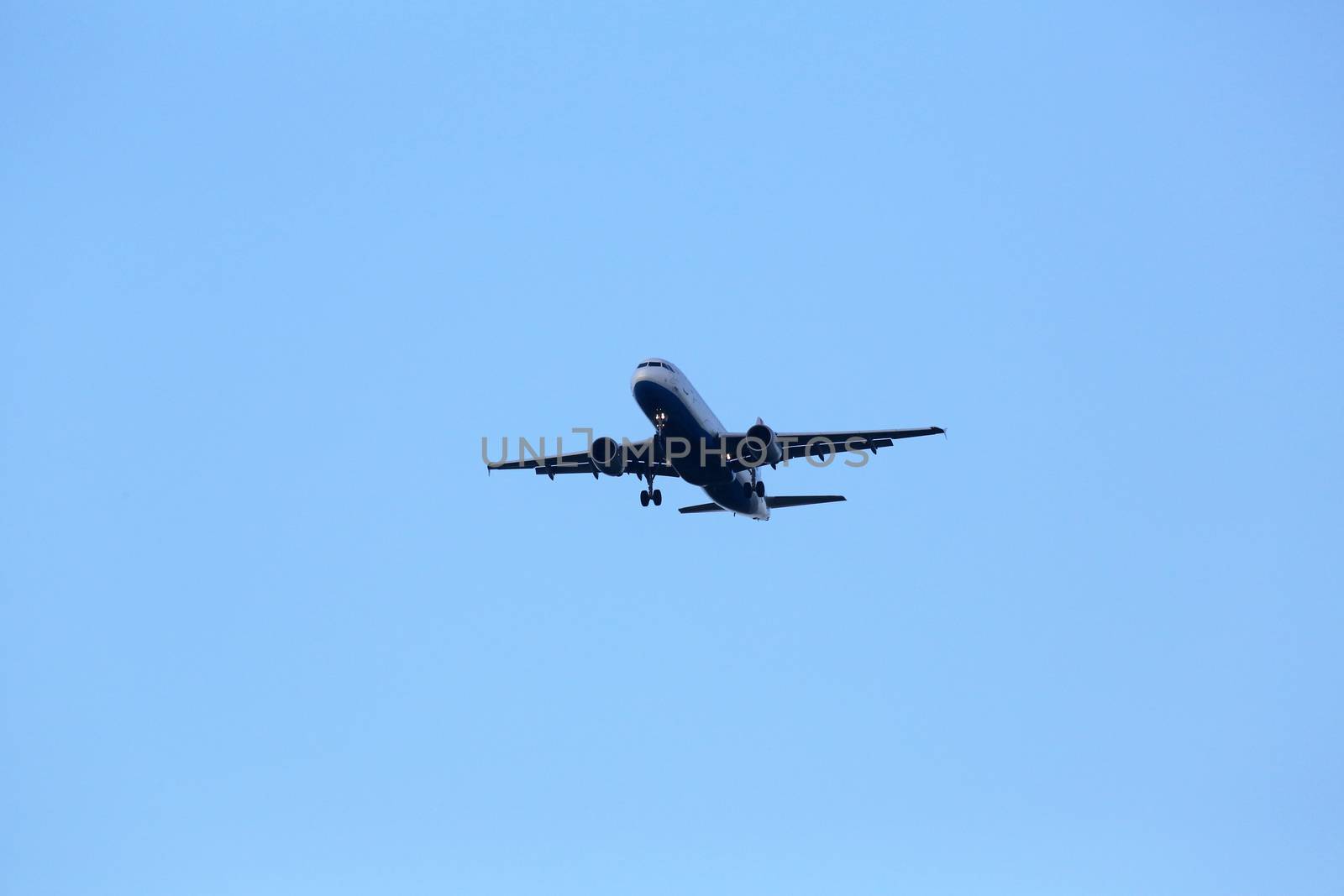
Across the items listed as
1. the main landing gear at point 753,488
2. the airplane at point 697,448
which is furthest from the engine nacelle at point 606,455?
the main landing gear at point 753,488

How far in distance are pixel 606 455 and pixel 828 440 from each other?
27.2ft

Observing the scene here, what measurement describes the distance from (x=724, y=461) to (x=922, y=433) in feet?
22.9

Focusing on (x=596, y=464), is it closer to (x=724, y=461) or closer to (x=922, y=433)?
(x=724, y=461)

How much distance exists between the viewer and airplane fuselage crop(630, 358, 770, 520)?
55.6m

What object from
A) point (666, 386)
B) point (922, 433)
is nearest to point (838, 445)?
point (922, 433)

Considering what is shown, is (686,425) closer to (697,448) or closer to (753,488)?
(697,448)

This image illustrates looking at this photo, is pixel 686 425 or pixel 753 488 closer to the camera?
pixel 686 425

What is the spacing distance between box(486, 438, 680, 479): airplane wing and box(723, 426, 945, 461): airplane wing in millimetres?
2597

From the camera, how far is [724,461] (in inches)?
2335

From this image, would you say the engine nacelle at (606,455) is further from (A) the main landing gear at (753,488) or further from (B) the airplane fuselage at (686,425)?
(A) the main landing gear at (753,488)

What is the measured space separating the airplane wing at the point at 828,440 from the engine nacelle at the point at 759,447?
0.22 metres

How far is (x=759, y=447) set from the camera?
193ft

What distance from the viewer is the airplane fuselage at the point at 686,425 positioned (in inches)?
2188

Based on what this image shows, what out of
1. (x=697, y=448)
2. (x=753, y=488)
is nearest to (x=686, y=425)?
(x=697, y=448)
